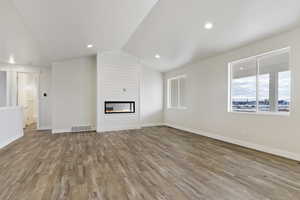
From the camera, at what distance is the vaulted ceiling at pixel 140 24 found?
306 centimetres

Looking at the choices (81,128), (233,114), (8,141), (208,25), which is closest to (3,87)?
(8,141)

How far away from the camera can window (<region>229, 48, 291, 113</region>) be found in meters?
3.75

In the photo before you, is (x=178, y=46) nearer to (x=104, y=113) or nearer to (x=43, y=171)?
(x=104, y=113)

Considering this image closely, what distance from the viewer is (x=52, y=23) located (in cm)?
370

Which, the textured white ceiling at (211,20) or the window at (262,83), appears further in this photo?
the window at (262,83)

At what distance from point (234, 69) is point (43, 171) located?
5.17 metres

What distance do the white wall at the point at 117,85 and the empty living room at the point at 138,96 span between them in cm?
4

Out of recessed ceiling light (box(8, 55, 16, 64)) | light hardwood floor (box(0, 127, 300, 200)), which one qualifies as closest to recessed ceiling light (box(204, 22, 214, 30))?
light hardwood floor (box(0, 127, 300, 200))

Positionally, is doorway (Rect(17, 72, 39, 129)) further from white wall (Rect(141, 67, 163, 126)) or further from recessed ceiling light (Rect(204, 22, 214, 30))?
recessed ceiling light (Rect(204, 22, 214, 30))

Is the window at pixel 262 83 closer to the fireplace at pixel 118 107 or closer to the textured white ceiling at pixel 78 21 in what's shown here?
the textured white ceiling at pixel 78 21

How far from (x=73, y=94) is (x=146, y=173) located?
5132 mm

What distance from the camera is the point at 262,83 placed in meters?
4.24

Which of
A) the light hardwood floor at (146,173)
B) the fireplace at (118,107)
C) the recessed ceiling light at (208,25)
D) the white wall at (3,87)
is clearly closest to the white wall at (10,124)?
the light hardwood floor at (146,173)

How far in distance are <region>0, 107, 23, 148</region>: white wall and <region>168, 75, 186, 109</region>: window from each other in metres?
5.83
